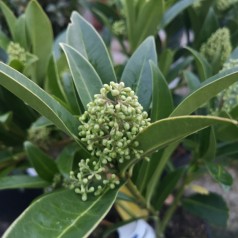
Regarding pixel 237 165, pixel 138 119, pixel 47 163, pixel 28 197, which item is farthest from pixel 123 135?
pixel 237 165

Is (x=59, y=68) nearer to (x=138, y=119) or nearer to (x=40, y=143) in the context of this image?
(x=40, y=143)

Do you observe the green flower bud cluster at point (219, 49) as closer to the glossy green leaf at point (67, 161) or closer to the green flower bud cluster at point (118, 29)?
the green flower bud cluster at point (118, 29)

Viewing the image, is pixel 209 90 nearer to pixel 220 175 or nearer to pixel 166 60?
pixel 220 175

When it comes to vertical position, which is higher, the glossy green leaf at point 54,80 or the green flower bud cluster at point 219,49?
the glossy green leaf at point 54,80

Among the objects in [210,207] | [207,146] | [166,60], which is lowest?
[210,207]

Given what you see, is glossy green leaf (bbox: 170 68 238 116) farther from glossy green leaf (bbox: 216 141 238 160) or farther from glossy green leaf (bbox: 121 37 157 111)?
glossy green leaf (bbox: 216 141 238 160)

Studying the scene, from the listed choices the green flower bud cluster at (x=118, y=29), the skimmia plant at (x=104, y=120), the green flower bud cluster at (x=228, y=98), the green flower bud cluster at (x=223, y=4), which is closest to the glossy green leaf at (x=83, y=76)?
the skimmia plant at (x=104, y=120)

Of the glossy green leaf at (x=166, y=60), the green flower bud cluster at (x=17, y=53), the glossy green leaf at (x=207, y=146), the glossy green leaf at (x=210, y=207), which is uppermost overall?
the green flower bud cluster at (x=17, y=53)

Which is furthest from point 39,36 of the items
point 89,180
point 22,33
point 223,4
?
point 223,4
